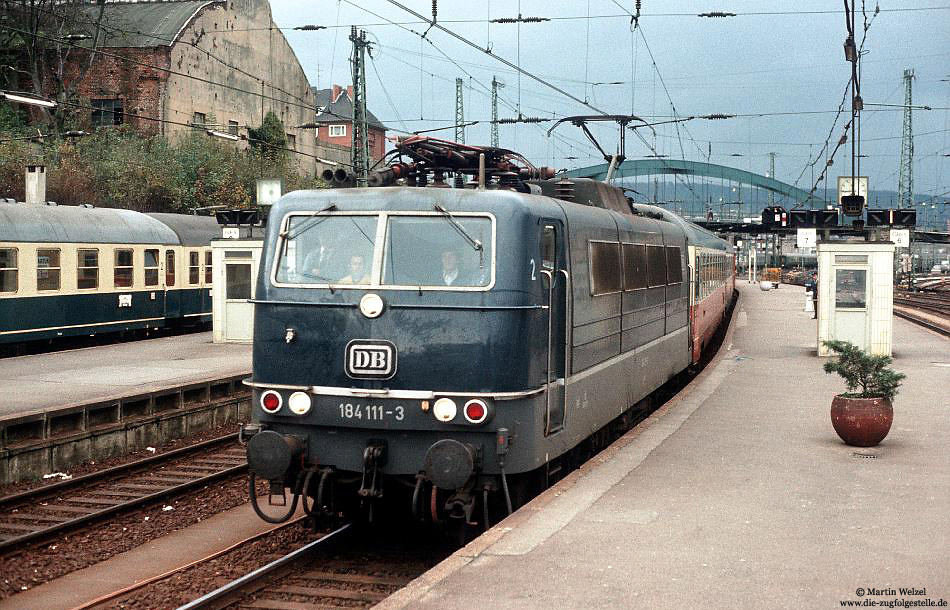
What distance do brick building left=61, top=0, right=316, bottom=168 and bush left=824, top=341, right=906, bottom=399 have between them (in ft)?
114

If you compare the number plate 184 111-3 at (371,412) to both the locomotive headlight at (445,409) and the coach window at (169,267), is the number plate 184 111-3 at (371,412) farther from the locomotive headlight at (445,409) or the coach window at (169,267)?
the coach window at (169,267)

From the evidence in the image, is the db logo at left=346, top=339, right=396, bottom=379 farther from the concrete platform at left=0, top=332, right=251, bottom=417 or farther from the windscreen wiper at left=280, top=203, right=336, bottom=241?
the concrete platform at left=0, top=332, right=251, bottom=417

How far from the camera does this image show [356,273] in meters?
8.55

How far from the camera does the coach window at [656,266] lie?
1348 cm

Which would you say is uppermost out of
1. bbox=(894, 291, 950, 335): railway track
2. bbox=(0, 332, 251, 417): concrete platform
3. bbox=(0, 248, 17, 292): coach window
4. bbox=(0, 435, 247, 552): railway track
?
bbox=(0, 248, 17, 292): coach window

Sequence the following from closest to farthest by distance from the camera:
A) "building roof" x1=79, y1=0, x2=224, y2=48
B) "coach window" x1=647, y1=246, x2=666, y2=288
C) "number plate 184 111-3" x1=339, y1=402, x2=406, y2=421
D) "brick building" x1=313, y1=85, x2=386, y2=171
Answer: "number plate 184 111-3" x1=339, y1=402, x2=406, y2=421 → "coach window" x1=647, y1=246, x2=666, y2=288 → "building roof" x1=79, y1=0, x2=224, y2=48 → "brick building" x1=313, y1=85, x2=386, y2=171

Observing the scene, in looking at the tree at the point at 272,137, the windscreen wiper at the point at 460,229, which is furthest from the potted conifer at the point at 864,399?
the tree at the point at 272,137

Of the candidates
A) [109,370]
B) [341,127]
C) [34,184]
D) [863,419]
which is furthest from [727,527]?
[341,127]

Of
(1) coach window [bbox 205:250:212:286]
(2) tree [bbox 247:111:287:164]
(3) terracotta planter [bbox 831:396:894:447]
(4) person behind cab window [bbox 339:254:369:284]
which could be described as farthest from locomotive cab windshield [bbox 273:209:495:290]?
(2) tree [bbox 247:111:287:164]

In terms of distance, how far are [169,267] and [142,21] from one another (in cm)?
2360

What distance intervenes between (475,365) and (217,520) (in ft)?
15.2

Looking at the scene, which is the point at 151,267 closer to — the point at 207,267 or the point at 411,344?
the point at 207,267

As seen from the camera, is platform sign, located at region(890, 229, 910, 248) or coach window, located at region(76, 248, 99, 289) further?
platform sign, located at region(890, 229, 910, 248)

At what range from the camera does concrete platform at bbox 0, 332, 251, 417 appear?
15.7m
